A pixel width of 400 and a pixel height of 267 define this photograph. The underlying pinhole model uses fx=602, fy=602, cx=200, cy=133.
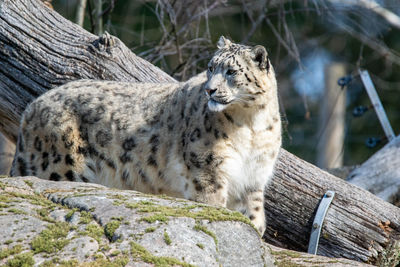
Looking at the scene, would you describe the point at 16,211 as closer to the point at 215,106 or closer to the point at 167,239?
the point at 167,239

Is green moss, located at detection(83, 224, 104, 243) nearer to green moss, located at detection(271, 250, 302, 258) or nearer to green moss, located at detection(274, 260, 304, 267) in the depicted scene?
green moss, located at detection(274, 260, 304, 267)

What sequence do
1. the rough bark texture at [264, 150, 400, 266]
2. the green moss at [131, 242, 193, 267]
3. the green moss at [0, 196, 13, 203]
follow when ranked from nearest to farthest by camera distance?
Answer: 1. the green moss at [131, 242, 193, 267]
2. the green moss at [0, 196, 13, 203]
3. the rough bark texture at [264, 150, 400, 266]

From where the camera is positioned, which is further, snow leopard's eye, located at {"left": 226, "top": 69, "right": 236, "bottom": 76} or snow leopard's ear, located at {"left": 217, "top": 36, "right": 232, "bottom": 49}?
snow leopard's ear, located at {"left": 217, "top": 36, "right": 232, "bottom": 49}

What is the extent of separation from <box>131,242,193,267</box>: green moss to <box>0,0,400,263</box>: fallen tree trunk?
10.0 feet

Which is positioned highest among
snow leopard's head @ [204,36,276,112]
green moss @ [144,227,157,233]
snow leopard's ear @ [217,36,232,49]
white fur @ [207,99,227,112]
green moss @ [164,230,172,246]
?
snow leopard's ear @ [217,36,232,49]

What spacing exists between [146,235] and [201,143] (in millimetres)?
1762

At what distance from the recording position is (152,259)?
10.2ft

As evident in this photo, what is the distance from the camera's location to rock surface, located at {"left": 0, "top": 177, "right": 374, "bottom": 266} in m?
3.12

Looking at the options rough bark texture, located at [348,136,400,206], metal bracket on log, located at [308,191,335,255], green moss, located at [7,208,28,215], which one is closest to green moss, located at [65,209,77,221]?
green moss, located at [7,208,28,215]

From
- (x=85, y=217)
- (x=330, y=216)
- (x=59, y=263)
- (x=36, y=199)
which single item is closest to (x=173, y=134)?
(x=36, y=199)

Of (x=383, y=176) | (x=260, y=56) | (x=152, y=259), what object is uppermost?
(x=260, y=56)

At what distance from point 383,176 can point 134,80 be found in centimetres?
337

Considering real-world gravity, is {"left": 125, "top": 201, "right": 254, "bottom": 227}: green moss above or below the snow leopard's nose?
below

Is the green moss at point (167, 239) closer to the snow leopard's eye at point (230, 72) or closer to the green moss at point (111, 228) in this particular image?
the green moss at point (111, 228)
